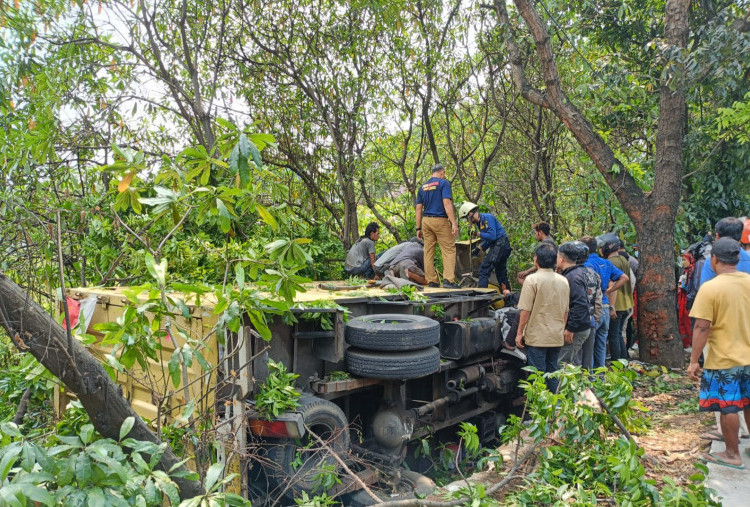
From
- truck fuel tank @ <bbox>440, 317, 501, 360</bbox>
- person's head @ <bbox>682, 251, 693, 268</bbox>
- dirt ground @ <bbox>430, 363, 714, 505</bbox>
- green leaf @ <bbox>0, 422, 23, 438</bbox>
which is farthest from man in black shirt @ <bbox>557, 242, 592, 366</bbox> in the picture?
green leaf @ <bbox>0, 422, 23, 438</bbox>

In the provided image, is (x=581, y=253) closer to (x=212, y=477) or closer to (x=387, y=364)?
(x=387, y=364)

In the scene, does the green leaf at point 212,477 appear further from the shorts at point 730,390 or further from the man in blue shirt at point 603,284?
the man in blue shirt at point 603,284

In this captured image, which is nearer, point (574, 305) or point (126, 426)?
point (126, 426)

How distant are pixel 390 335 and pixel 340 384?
1.87 ft

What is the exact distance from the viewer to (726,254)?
13.4 feet

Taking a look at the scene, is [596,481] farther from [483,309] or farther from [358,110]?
[358,110]

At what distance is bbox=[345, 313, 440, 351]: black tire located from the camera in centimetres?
436

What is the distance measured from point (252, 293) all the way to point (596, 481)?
8.49 feet

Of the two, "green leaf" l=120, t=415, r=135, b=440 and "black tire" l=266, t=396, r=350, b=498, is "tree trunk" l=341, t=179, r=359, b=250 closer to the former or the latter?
"black tire" l=266, t=396, r=350, b=498

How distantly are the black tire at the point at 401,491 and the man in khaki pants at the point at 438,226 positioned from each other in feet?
11.9

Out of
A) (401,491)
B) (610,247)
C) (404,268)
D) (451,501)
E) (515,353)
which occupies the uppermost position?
(610,247)

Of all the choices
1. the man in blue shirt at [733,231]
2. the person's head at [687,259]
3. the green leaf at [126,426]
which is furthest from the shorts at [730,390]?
the green leaf at [126,426]

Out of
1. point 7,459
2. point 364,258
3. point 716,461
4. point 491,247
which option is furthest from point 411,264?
point 7,459

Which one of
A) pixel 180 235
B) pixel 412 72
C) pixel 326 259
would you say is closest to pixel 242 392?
pixel 180 235
